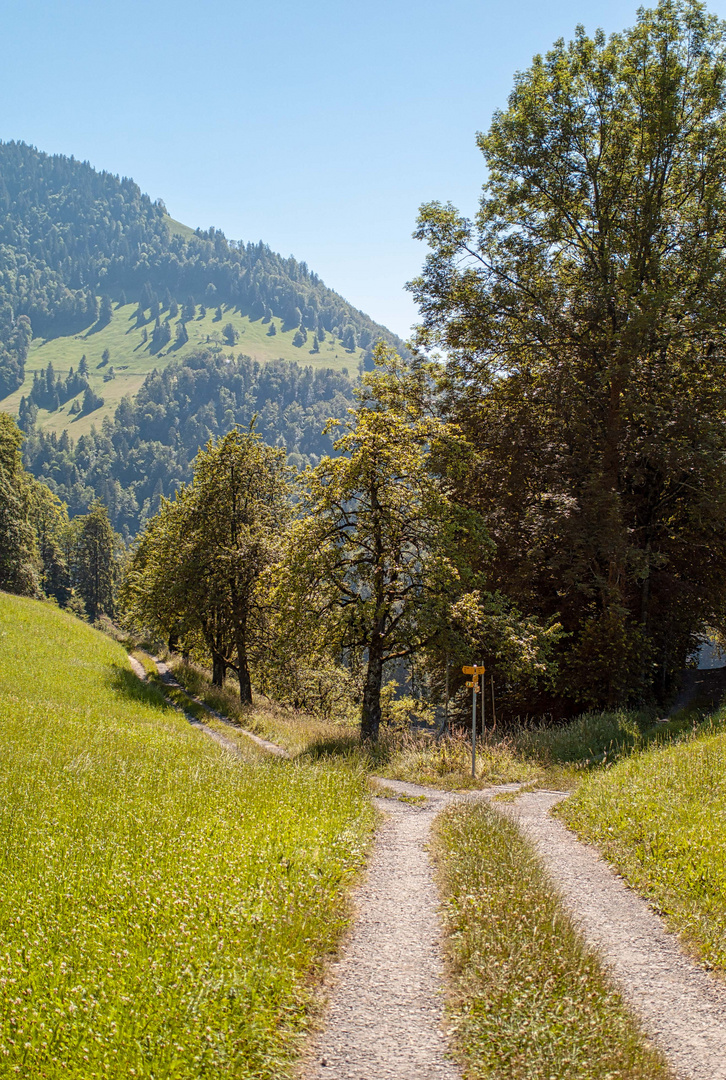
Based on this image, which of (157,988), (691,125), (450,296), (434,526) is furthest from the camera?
(450,296)

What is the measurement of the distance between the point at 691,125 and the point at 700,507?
477 inches

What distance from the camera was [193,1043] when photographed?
376 cm

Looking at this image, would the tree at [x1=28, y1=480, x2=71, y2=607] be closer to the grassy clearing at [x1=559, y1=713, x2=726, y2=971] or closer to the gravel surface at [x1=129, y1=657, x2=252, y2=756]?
the gravel surface at [x1=129, y1=657, x2=252, y2=756]

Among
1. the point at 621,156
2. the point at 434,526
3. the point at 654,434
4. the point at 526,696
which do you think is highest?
the point at 621,156

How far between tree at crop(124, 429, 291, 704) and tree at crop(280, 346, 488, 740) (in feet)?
28.7

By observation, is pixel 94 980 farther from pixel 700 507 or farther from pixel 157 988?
pixel 700 507

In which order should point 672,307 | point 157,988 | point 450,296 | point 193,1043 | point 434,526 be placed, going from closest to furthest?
point 193,1043, point 157,988, point 434,526, point 672,307, point 450,296

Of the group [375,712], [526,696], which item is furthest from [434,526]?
[526,696]

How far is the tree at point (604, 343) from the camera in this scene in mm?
19000

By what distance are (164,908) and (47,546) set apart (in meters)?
89.8

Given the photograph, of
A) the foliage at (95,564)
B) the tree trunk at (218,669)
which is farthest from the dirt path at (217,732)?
the foliage at (95,564)

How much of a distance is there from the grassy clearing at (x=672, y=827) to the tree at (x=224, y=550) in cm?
1776

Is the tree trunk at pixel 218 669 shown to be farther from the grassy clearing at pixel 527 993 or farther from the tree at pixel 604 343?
the grassy clearing at pixel 527 993

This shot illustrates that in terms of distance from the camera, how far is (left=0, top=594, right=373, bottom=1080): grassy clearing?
3795mm
